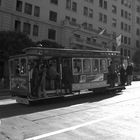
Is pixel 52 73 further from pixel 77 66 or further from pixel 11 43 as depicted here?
pixel 11 43

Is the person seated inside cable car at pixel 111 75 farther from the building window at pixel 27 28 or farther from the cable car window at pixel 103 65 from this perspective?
the building window at pixel 27 28

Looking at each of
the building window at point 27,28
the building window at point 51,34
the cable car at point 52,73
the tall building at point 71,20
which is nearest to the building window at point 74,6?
the tall building at point 71,20

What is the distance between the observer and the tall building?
123 ft

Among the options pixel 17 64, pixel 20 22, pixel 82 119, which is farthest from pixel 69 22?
pixel 82 119

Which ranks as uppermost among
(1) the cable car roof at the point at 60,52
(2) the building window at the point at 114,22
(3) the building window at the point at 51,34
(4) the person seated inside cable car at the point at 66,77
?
(2) the building window at the point at 114,22

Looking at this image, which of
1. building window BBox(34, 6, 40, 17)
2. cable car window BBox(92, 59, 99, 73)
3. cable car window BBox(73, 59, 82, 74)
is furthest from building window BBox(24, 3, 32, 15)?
cable car window BBox(73, 59, 82, 74)

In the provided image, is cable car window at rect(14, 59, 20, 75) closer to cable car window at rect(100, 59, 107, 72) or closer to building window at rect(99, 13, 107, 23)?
cable car window at rect(100, 59, 107, 72)

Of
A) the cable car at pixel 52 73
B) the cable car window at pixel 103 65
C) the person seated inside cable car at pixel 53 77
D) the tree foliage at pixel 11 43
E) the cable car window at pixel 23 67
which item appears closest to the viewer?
the cable car at pixel 52 73

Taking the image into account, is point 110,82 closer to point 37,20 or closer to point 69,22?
point 37,20

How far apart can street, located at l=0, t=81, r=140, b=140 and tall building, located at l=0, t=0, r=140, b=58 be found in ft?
87.3

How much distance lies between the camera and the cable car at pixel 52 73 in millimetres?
12727

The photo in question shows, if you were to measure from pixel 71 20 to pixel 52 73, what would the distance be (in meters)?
33.5

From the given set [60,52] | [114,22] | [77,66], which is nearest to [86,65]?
[77,66]

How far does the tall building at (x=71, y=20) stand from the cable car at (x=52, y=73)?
74.8 ft
